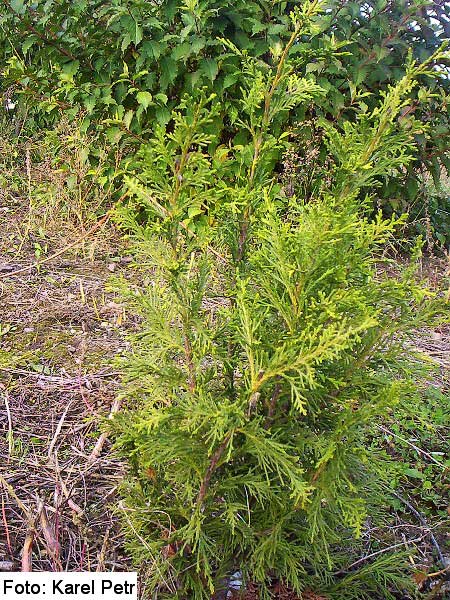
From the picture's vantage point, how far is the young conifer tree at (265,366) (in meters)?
1.18

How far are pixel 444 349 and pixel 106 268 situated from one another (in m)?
1.96

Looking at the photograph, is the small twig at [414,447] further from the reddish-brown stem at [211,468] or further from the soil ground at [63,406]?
the reddish-brown stem at [211,468]

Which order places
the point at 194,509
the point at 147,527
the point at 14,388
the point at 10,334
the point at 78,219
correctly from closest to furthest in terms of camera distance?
the point at 194,509 → the point at 147,527 → the point at 14,388 → the point at 10,334 → the point at 78,219

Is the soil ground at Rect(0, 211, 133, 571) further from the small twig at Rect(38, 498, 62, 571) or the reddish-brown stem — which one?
the reddish-brown stem

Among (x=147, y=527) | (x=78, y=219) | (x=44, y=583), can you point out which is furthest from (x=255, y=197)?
(x=78, y=219)

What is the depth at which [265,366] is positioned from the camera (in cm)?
117

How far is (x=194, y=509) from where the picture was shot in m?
1.35

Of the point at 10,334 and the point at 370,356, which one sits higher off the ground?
the point at 370,356

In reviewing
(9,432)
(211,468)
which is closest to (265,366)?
(211,468)

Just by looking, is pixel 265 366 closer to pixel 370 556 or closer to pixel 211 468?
pixel 211 468

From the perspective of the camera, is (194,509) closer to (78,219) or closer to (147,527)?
(147,527)

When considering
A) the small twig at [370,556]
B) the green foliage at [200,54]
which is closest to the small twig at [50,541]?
the small twig at [370,556]

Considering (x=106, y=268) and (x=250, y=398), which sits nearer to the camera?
(x=250, y=398)

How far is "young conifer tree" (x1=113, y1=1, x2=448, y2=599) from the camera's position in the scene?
1176 mm
